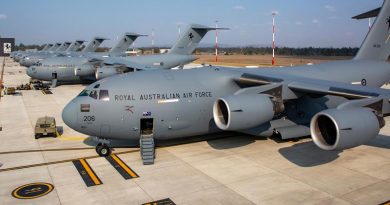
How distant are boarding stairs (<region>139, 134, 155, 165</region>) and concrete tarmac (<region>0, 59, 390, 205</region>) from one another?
282mm

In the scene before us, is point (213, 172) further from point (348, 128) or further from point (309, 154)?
point (348, 128)

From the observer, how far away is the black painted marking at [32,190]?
10.4 m

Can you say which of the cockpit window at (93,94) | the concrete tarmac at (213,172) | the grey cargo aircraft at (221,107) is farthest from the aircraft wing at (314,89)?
the cockpit window at (93,94)

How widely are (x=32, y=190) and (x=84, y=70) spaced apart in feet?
89.4

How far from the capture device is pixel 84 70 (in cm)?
3650

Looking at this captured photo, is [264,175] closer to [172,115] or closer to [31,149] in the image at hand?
[172,115]

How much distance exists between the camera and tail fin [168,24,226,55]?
34781 mm

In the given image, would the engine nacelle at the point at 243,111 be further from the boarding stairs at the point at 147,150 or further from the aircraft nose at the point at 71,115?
the aircraft nose at the point at 71,115

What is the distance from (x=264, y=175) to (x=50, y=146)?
381 inches

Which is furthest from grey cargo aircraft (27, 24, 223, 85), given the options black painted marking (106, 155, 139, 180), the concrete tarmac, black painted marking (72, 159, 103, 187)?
black painted marking (72, 159, 103, 187)

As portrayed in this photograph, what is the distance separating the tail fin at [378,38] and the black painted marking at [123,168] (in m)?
14.3

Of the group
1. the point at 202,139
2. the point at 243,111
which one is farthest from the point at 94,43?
the point at 243,111

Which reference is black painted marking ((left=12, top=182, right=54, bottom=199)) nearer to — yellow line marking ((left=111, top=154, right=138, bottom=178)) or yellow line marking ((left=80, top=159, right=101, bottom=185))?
yellow line marking ((left=80, top=159, right=101, bottom=185))

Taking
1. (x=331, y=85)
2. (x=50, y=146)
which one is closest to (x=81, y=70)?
(x=50, y=146)
